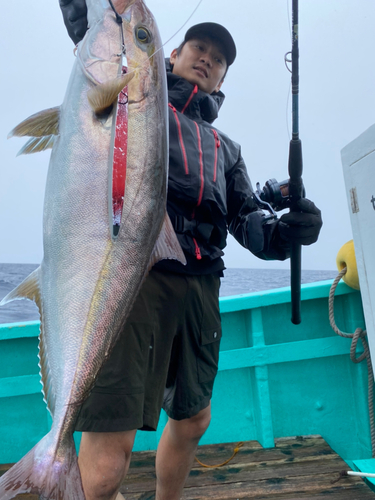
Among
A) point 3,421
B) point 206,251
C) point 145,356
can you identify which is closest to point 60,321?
point 145,356

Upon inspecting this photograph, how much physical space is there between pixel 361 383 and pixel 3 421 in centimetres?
261

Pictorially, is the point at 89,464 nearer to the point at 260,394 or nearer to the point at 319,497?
the point at 319,497

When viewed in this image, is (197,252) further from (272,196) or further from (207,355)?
(272,196)

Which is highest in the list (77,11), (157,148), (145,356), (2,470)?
(77,11)

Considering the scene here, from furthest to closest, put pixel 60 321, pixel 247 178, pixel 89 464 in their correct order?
pixel 247 178 → pixel 89 464 → pixel 60 321

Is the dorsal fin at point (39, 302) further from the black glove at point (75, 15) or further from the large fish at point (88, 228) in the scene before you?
the black glove at point (75, 15)

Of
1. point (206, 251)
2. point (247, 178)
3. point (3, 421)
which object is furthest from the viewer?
point (3, 421)

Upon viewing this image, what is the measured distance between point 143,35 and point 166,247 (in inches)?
29.9

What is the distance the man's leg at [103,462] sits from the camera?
52.1 inches

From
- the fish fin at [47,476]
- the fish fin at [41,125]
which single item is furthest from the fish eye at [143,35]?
the fish fin at [47,476]

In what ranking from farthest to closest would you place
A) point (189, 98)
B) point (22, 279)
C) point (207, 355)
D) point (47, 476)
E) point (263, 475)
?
point (22, 279)
point (263, 475)
point (189, 98)
point (207, 355)
point (47, 476)

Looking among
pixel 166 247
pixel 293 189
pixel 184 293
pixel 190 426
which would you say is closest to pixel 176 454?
pixel 190 426

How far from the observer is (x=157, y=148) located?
1.25m

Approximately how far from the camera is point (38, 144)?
129 cm
